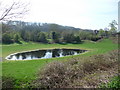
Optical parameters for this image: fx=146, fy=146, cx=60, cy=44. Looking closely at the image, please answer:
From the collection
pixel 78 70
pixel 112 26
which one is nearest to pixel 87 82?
pixel 78 70

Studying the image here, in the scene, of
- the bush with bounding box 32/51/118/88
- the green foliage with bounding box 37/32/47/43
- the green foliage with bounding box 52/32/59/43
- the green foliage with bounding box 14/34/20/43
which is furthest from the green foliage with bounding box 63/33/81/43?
the bush with bounding box 32/51/118/88

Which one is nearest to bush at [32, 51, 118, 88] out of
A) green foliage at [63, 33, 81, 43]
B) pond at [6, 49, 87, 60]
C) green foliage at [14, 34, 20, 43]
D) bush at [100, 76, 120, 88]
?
bush at [100, 76, 120, 88]

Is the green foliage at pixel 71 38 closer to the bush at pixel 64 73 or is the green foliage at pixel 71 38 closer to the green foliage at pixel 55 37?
the green foliage at pixel 55 37

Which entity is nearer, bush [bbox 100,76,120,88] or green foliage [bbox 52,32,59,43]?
bush [bbox 100,76,120,88]

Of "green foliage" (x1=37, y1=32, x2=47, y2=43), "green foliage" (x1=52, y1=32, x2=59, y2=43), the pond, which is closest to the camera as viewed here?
the pond

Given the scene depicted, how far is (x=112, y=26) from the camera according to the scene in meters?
64.4

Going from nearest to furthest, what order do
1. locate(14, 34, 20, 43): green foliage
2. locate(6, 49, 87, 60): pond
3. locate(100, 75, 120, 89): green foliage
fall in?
locate(100, 75, 120, 89): green foliage → locate(6, 49, 87, 60): pond → locate(14, 34, 20, 43): green foliage

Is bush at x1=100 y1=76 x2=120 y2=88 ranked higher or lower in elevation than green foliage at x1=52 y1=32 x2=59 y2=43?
lower

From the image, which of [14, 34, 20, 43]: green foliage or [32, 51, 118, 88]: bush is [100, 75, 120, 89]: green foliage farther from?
[14, 34, 20, 43]: green foliage

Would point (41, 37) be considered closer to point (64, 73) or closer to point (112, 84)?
point (64, 73)

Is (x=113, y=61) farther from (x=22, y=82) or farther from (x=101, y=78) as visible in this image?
(x=22, y=82)

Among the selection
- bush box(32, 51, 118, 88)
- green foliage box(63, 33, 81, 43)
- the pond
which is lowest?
the pond

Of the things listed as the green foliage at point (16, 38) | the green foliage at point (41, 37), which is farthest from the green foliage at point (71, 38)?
the green foliage at point (16, 38)

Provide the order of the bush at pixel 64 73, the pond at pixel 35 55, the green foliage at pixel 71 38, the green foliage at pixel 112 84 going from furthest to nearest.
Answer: the green foliage at pixel 71 38, the pond at pixel 35 55, the bush at pixel 64 73, the green foliage at pixel 112 84
